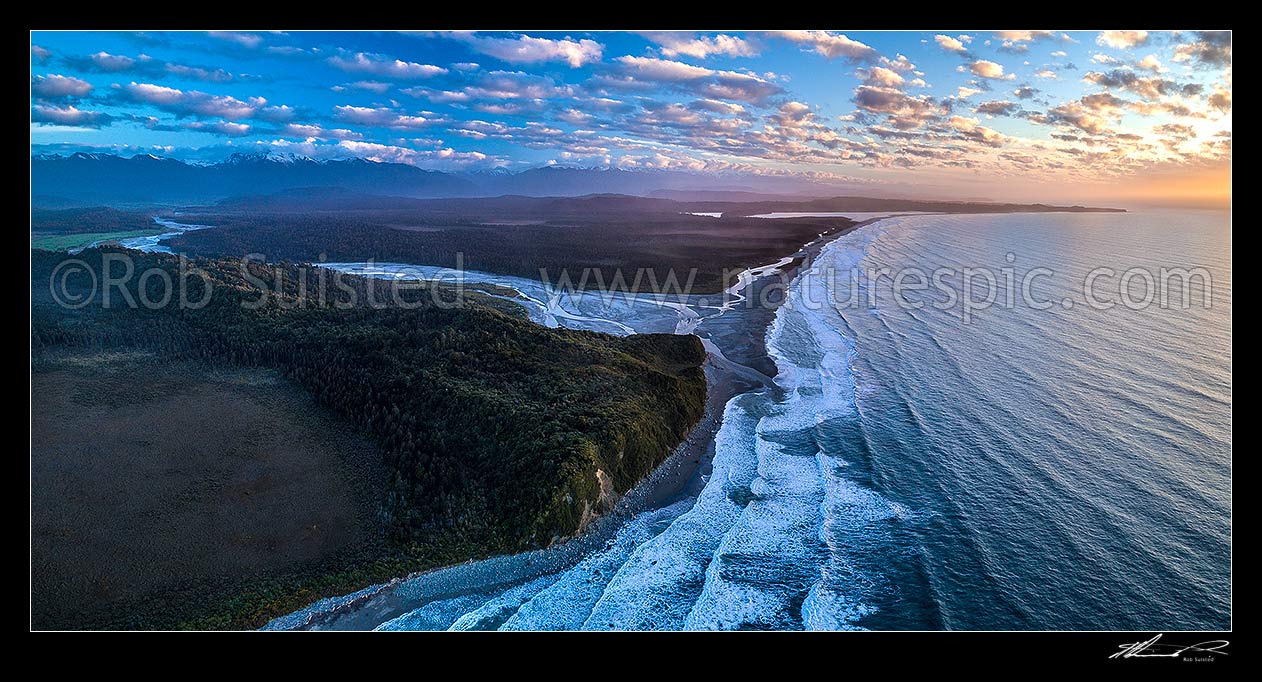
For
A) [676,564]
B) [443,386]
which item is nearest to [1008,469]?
[676,564]

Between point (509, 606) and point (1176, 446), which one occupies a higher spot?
point (1176, 446)

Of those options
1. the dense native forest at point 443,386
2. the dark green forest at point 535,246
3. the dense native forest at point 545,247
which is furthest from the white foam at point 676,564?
the dense native forest at point 545,247

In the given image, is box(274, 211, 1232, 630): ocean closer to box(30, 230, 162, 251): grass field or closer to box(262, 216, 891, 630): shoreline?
box(262, 216, 891, 630): shoreline
